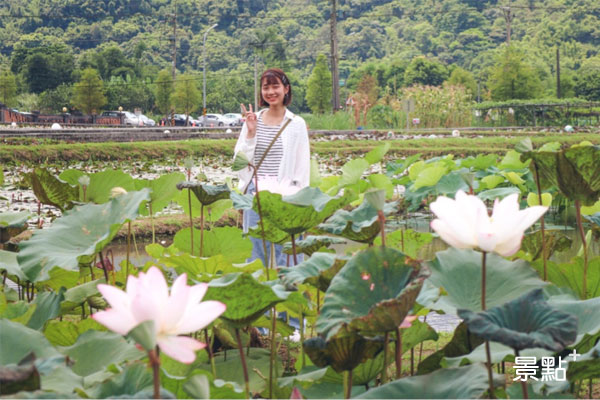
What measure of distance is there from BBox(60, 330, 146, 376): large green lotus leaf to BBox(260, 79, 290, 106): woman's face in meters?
1.79

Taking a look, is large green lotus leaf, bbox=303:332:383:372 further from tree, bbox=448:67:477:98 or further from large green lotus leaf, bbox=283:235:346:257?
tree, bbox=448:67:477:98

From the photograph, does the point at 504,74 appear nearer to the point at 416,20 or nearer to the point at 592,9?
the point at 592,9

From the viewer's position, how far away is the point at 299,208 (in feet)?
4.90

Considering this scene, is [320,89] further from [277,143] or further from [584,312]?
[584,312]

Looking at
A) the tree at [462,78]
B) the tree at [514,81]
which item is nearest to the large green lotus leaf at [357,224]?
the tree at [514,81]

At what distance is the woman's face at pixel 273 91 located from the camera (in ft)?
9.25

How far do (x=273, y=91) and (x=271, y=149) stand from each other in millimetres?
234

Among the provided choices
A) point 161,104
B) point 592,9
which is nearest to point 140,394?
point 161,104

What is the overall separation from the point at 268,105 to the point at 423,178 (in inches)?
71.6

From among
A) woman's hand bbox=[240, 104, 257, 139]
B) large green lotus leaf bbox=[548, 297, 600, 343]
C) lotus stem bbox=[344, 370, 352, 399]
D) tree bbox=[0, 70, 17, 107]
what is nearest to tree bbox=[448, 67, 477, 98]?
tree bbox=[0, 70, 17, 107]

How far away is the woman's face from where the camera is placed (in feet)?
9.25

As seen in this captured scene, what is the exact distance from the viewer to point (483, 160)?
19.5 feet

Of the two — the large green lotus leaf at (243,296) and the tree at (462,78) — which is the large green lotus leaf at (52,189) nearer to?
the large green lotus leaf at (243,296)

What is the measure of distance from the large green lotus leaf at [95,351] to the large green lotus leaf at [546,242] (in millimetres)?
1166
